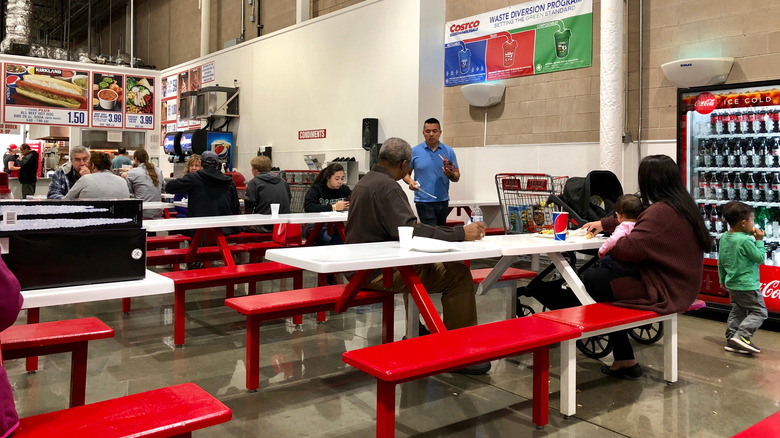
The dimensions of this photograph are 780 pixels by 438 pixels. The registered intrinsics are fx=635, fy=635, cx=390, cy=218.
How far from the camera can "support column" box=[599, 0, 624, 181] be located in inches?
265

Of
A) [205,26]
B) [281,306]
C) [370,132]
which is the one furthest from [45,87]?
[281,306]

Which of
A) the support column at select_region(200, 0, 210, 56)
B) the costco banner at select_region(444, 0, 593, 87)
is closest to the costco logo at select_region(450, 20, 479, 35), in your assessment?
the costco banner at select_region(444, 0, 593, 87)

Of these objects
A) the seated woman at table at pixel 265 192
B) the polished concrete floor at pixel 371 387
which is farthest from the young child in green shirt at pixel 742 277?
the seated woman at table at pixel 265 192

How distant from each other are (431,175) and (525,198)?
48.0 inches

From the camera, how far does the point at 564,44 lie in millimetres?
7672

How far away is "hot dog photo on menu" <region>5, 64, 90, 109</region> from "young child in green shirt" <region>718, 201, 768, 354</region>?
1377cm

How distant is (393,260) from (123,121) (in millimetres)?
14022

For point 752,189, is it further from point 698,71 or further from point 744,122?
point 698,71

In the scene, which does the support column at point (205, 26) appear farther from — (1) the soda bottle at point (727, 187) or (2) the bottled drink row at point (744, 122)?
(1) the soda bottle at point (727, 187)

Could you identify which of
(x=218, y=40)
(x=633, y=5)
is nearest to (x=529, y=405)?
(x=633, y=5)

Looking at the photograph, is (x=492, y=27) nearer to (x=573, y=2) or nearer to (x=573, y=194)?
(x=573, y=2)

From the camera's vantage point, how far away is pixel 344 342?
4.52 metres

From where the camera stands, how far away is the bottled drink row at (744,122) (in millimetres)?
5246

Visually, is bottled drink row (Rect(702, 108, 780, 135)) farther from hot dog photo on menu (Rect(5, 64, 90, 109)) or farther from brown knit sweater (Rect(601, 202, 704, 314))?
hot dog photo on menu (Rect(5, 64, 90, 109))
